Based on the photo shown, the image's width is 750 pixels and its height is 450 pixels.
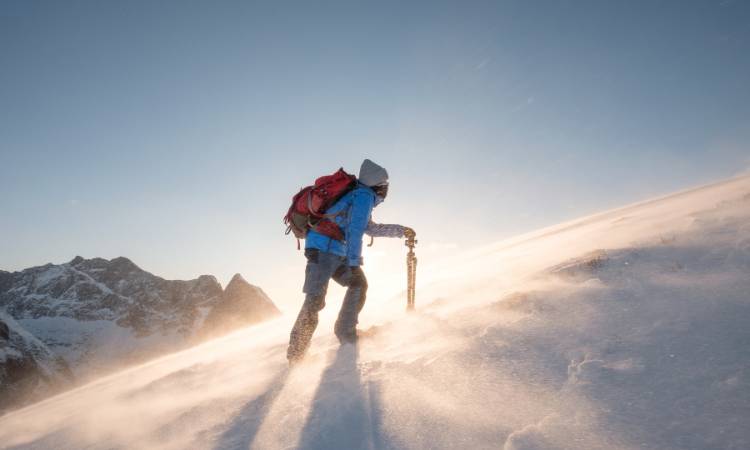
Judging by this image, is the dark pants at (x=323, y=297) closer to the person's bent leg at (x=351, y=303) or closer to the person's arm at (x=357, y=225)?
the person's bent leg at (x=351, y=303)

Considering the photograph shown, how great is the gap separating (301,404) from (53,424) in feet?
11.1

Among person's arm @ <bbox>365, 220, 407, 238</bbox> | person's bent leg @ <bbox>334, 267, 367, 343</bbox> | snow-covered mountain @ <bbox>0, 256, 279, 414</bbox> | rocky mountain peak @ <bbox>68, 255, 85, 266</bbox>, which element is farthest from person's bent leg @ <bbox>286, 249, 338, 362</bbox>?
rocky mountain peak @ <bbox>68, 255, 85, 266</bbox>

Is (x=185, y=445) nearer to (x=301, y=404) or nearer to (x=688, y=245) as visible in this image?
(x=301, y=404)

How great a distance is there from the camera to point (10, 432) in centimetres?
433

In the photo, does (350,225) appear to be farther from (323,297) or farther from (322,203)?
(323,297)

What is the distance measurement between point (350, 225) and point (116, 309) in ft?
547

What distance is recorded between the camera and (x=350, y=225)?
4.54 m

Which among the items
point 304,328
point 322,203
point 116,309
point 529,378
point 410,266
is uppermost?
point 116,309

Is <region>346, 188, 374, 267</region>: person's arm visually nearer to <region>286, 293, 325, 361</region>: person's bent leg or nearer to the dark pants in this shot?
the dark pants

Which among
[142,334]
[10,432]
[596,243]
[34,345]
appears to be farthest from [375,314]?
[142,334]

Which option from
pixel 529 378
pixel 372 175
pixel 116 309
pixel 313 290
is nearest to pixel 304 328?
pixel 313 290

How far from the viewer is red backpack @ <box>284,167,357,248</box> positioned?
15.1 ft

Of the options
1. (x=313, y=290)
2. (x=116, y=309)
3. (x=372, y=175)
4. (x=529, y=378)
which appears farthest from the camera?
(x=116, y=309)

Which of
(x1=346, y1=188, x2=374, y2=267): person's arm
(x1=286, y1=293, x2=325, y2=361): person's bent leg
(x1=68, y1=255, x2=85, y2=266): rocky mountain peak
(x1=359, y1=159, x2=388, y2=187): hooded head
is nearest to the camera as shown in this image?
(x1=286, y1=293, x2=325, y2=361): person's bent leg
